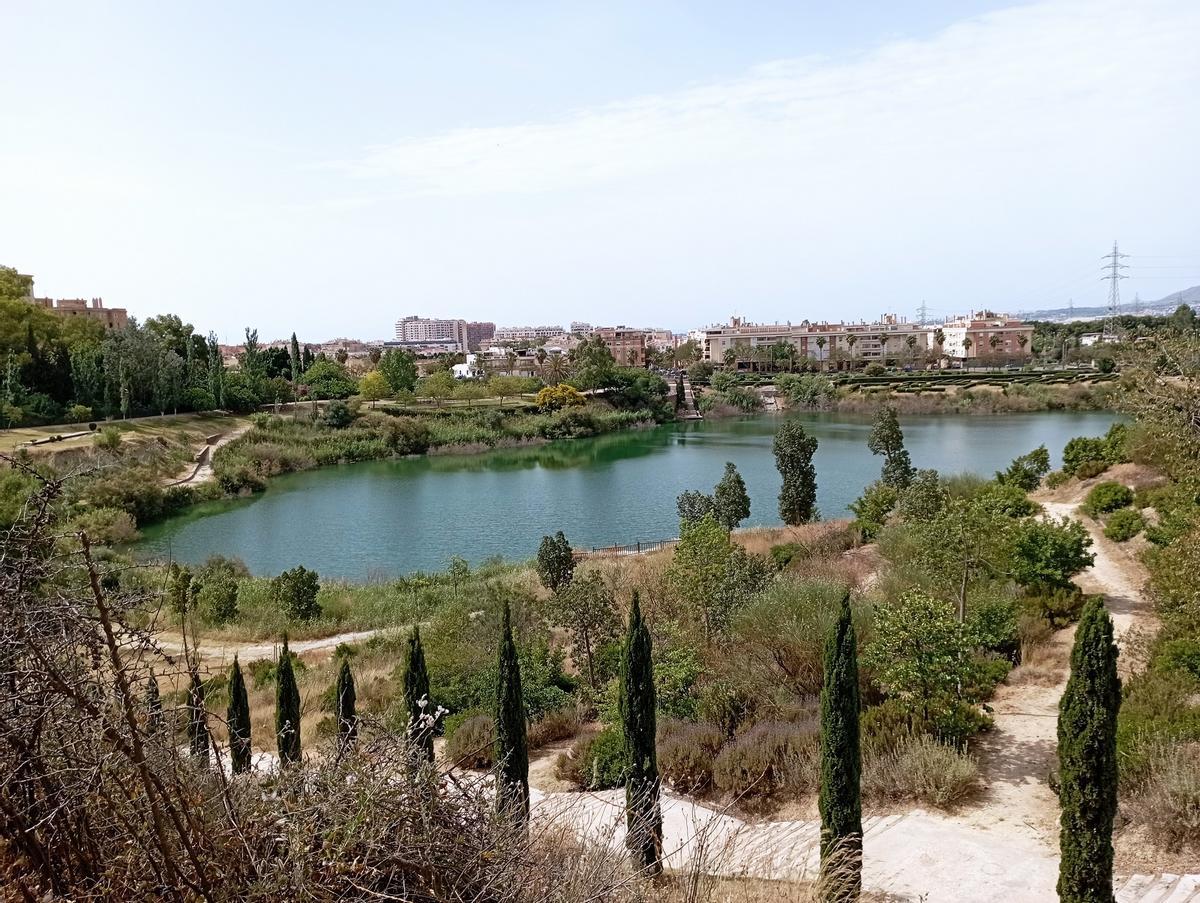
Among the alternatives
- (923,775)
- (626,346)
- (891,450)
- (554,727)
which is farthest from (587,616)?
(626,346)

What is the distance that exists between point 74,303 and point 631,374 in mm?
42975

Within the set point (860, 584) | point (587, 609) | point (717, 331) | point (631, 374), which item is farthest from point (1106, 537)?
point (717, 331)

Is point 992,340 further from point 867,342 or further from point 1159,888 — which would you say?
point 1159,888

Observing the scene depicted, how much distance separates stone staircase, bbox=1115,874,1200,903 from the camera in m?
5.72

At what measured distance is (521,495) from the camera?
1350 inches

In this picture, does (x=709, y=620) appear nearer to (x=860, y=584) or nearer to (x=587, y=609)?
(x=587, y=609)

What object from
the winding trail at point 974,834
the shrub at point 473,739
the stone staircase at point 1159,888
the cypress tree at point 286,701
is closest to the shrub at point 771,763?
the winding trail at point 974,834

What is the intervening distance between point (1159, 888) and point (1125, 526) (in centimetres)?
1205

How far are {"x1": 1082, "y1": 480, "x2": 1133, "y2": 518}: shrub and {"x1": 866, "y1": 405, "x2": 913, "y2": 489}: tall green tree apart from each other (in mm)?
4710

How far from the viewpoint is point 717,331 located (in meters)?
103

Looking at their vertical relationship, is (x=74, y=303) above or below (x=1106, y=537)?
above

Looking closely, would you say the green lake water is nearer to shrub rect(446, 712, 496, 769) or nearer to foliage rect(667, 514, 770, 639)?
foliage rect(667, 514, 770, 639)

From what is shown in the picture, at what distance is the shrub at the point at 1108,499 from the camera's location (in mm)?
17906

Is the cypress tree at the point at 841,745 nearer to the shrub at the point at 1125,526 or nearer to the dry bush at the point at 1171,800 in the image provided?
the dry bush at the point at 1171,800
